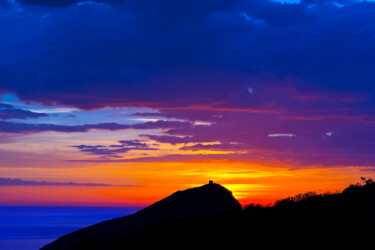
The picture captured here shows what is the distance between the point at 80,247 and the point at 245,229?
24.2 ft

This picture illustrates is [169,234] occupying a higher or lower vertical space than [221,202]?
lower

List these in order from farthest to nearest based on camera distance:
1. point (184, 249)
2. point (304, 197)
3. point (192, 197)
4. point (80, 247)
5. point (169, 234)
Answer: point (192, 197)
point (304, 197)
point (80, 247)
point (169, 234)
point (184, 249)

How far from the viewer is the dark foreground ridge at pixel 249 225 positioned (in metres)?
12.2

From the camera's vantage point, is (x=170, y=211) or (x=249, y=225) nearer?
(x=249, y=225)

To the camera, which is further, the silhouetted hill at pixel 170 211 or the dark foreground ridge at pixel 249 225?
the silhouetted hill at pixel 170 211

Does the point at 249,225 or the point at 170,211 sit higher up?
the point at 170,211

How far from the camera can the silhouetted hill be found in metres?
21.7

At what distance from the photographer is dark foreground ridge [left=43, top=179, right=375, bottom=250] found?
39.9 feet

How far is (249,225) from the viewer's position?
14648mm

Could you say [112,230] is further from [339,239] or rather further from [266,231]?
[339,239]

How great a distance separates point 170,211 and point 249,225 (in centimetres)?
773

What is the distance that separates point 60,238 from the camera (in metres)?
22.7

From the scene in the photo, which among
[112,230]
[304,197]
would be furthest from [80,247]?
[304,197]

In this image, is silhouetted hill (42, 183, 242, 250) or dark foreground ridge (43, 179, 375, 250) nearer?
dark foreground ridge (43, 179, 375, 250)
